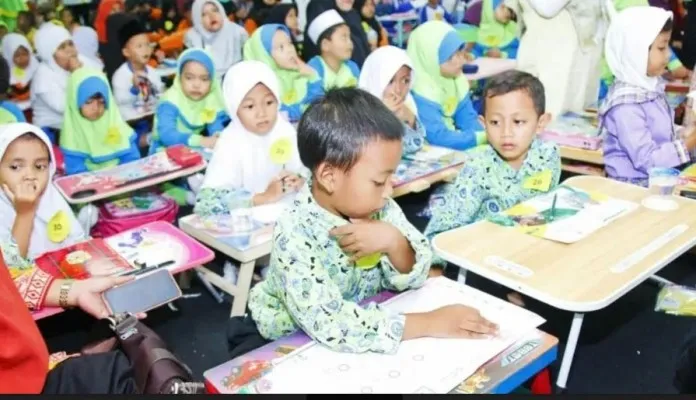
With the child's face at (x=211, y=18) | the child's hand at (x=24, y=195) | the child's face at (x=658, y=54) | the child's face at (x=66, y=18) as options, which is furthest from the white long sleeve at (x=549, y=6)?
the child's face at (x=66, y=18)

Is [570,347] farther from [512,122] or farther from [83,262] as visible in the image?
[83,262]

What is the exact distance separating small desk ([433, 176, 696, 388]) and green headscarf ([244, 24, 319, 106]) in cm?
260

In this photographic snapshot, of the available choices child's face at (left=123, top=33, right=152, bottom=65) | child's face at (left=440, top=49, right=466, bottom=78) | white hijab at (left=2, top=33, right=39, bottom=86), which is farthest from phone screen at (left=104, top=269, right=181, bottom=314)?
white hijab at (left=2, top=33, right=39, bottom=86)

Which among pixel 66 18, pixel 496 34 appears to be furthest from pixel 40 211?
pixel 496 34

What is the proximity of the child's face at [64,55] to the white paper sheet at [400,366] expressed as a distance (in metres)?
3.80

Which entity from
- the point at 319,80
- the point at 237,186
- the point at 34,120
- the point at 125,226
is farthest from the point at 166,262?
the point at 34,120

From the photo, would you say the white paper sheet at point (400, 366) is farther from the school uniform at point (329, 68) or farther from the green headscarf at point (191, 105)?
the school uniform at point (329, 68)

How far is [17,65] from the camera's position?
4.92 m

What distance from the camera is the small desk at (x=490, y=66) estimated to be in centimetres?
464

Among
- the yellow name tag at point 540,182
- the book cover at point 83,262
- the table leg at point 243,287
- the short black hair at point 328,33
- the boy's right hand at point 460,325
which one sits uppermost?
the short black hair at point 328,33

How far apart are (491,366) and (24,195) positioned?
1704mm

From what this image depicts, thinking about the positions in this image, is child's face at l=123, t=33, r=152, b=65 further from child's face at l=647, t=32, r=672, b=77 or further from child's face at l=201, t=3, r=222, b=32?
child's face at l=647, t=32, r=672, b=77

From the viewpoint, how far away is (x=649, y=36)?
2.75 metres

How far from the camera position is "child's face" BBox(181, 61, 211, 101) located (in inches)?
150
